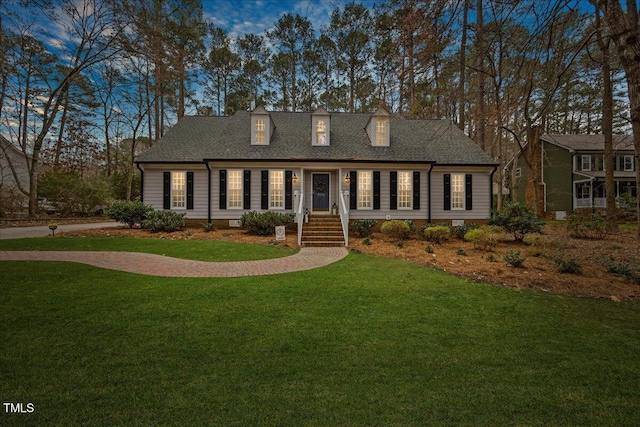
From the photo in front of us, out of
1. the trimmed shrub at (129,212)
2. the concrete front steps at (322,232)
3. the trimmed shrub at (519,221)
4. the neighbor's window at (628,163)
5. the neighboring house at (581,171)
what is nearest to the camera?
the trimmed shrub at (519,221)

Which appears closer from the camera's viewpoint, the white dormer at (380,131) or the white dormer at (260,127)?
the white dormer at (260,127)

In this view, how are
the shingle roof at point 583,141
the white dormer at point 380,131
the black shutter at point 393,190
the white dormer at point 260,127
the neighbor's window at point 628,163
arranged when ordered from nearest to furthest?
the black shutter at point 393,190, the white dormer at point 260,127, the white dormer at point 380,131, the shingle roof at point 583,141, the neighbor's window at point 628,163

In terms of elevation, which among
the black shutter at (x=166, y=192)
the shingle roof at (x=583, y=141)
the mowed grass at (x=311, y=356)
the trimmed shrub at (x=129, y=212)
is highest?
the shingle roof at (x=583, y=141)

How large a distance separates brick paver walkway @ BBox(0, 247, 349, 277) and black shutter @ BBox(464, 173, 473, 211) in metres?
9.07

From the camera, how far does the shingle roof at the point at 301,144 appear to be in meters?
13.9

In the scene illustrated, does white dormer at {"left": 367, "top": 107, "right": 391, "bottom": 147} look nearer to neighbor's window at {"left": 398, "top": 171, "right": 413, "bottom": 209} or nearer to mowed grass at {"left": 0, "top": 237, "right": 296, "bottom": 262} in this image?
neighbor's window at {"left": 398, "top": 171, "right": 413, "bottom": 209}

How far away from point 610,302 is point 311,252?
7.24 metres

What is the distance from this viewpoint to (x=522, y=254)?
895 cm

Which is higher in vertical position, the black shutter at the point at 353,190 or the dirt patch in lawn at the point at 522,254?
the black shutter at the point at 353,190

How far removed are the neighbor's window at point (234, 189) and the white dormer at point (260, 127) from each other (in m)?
2.07

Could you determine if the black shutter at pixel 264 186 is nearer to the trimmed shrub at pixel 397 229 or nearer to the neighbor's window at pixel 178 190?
the neighbor's window at pixel 178 190

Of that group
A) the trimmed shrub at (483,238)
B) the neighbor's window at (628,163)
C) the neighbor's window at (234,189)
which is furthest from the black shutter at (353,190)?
the neighbor's window at (628,163)

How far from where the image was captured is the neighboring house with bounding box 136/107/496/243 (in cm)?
1376

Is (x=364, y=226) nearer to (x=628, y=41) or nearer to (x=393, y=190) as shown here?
(x=393, y=190)
